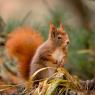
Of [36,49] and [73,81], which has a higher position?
[36,49]

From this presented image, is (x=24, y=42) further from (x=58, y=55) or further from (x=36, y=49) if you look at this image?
(x=58, y=55)

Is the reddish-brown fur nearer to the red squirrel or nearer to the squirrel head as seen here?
the red squirrel

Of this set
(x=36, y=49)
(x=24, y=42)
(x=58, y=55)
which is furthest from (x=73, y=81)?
(x=24, y=42)

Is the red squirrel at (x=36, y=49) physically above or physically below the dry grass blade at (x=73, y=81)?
above

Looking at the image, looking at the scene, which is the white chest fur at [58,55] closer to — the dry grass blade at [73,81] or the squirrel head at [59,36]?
the squirrel head at [59,36]

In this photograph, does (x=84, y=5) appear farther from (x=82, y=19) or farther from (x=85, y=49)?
(x=85, y=49)

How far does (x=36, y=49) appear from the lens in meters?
5.70

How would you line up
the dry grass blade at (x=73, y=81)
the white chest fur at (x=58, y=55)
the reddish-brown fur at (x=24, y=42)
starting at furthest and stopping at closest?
the reddish-brown fur at (x=24, y=42) → the white chest fur at (x=58, y=55) → the dry grass blade at (x=73, y=81)

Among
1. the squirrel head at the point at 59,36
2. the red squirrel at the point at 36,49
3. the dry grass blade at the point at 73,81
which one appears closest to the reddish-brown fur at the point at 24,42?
the red squirrel at the point at 36,49

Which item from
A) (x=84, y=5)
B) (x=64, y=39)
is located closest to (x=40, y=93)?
(x=64, y=39)

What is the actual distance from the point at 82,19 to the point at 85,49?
9.57 feet

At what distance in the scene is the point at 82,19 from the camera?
33.7ft

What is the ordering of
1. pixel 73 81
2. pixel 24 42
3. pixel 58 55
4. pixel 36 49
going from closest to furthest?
pixel 73 81
pixel 58 55
pixel 36 49
pixel 24 42

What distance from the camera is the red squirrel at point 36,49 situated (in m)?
4.83
